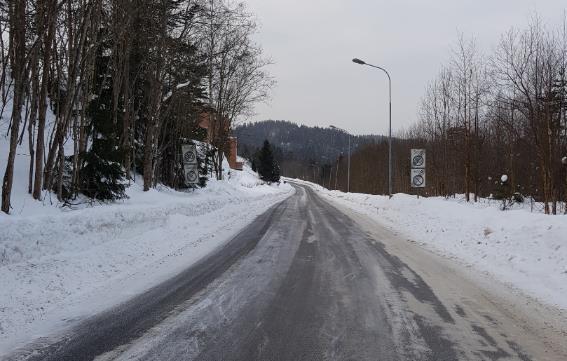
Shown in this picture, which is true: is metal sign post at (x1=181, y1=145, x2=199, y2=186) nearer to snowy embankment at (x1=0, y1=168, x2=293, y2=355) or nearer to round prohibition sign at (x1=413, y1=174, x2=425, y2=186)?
snowy embankment at (x1=0, y1=168, x2=293, y2=355)

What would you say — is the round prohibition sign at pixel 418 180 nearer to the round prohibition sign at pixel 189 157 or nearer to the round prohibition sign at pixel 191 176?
the round prohibition sign at pixel 191 176

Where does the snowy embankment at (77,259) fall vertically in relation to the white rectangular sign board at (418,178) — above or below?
below

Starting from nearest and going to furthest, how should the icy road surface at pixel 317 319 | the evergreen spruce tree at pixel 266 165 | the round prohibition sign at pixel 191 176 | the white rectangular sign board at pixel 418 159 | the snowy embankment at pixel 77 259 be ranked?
1. the icy road surface at pixel 317 319
2. the snowy embankment at pixel 77 259
3. the round prohibition sign at pixel 191 176
4. the white rectangular sign board at pixel 418 159
5. the evergreen spruce tree at pixel 266 165

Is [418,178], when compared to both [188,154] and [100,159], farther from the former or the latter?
[100,159]

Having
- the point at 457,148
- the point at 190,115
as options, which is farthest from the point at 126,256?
the point at 457,148

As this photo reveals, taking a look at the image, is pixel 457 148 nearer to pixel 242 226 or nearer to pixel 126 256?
pixel 242 226

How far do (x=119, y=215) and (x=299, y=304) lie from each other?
7.14m

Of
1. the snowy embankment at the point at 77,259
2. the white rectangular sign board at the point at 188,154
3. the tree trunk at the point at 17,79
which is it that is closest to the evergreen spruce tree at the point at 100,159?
the snowy embankment at the point at 77,259

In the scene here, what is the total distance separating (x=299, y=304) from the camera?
21.2ft

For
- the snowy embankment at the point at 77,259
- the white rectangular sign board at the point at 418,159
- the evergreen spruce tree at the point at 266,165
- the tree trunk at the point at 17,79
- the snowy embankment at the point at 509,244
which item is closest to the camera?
the snowy embankment at the point at 77,259

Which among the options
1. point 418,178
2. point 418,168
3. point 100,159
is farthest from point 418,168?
point 100,159

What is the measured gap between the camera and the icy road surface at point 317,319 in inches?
184

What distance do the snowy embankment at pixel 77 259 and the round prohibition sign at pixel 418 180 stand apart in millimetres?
12404

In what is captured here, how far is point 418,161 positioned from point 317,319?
62.0 feet
